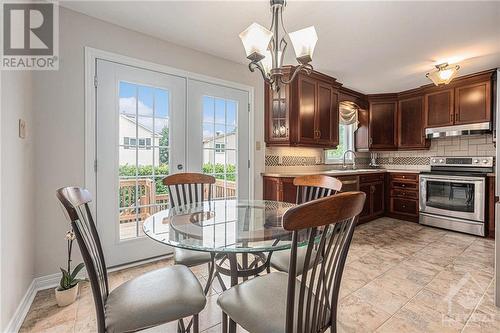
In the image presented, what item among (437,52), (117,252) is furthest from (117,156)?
(437,52)

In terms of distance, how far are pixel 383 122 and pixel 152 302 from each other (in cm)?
499

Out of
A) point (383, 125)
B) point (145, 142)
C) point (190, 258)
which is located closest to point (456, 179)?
point (383, 125)

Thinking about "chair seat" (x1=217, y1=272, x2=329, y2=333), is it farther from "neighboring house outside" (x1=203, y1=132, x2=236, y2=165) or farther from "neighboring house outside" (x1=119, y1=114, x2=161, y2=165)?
"neighboring house outside" (x1=203, y1=132, x2=236, y2=165)

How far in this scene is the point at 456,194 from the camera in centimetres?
372

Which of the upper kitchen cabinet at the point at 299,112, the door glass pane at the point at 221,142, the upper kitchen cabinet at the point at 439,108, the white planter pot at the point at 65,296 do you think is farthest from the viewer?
the upper kitchen cabinet at the point at 439,108

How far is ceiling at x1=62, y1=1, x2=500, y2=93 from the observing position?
6.69 feet

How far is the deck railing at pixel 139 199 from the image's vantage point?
2.45m

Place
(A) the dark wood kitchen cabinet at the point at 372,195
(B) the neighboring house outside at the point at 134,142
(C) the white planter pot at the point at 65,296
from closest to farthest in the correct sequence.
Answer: (C) the white planter pot at the point at 65,296
(B) the neighboring house outside at the point at 134,142
(A) the dark wood kitchen cabinet at the point at 372,195

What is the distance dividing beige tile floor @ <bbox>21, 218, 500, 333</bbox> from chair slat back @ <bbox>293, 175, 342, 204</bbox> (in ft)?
2.75

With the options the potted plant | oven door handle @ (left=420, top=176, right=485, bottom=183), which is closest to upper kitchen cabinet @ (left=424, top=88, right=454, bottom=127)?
oven door handle @ (left=420, top=176, right=485, bottom=183)

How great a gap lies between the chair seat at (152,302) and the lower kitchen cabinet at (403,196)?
431 cm

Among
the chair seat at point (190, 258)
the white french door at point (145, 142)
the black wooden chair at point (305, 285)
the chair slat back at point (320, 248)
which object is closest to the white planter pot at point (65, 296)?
the white french door at point (145, 142)

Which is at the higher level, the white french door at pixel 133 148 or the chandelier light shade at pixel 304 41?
the chandelier light shade at pixel 304 41

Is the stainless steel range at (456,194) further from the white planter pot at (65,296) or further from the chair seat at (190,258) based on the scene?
the white planter pot at (65,296)
